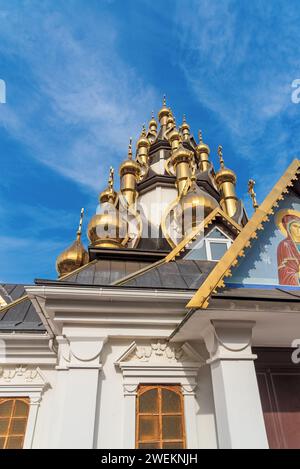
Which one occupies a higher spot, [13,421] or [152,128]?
[152,128]

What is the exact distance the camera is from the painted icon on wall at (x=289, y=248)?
4.25 meters

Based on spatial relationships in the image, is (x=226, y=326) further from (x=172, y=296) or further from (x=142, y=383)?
(x=142, y=383)

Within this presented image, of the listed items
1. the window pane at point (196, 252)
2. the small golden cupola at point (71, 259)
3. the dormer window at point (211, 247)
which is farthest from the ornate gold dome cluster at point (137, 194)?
the window pane at point (196, 252)

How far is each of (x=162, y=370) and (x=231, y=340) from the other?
122 cm

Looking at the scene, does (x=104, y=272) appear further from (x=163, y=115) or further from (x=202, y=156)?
(x=163, y=115)

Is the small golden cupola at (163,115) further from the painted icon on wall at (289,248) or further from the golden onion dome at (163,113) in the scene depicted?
the painted icon on wall at (289,248)

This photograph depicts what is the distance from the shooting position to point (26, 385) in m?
5.33

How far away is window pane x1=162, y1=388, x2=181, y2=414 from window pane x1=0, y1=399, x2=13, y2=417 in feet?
8.96

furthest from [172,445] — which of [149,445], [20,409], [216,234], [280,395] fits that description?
[216,234]

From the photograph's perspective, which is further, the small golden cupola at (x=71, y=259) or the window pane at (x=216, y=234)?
the small golden cupola at (x=71, y=259)

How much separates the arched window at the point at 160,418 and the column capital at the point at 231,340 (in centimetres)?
93

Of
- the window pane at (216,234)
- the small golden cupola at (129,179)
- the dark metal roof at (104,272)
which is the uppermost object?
the small golden cupola at (129,179)

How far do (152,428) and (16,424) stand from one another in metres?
2.45

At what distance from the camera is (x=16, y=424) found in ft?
16.9
